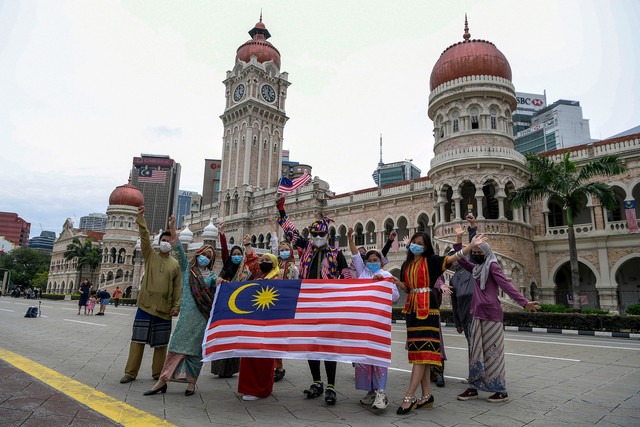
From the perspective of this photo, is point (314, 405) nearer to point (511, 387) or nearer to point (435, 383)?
point (435, 383)

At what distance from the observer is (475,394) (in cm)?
438

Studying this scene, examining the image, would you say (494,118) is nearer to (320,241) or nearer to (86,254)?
(320,241)

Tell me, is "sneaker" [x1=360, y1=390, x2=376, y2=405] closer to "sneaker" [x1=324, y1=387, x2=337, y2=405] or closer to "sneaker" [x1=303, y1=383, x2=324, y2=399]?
"sneaker" [x1=324, y1=387, x2=337, y2=405]

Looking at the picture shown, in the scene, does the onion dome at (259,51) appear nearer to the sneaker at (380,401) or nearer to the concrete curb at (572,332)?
the concrete curb at (572,332)

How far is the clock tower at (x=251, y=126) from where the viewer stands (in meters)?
35.8

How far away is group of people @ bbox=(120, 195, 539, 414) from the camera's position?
163 inches

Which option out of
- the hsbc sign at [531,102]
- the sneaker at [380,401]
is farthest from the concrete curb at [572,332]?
the hsbc sign at [531,102]

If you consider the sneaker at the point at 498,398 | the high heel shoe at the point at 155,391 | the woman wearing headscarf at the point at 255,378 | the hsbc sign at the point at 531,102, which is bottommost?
the high heel shoe at the point at 155,391

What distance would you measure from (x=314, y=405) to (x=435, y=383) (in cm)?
197

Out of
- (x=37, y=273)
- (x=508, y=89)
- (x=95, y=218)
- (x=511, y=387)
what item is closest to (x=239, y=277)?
(x=511, y=387)

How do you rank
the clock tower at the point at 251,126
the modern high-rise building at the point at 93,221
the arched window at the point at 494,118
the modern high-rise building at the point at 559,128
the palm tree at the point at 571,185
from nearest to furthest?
the palm tree at the point at 571,185, the arched window at the point at 494,118, the clock tower at the point at 251,126, the modern high-rise building at the point at 559,128, the modern high-rise building at the point at 93,221

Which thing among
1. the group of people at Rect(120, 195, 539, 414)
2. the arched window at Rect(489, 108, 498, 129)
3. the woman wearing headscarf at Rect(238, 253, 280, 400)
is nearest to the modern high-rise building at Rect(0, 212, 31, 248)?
the arched window at Rect(489, 108, 498, 129)

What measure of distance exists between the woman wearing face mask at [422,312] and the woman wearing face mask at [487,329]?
0.45m

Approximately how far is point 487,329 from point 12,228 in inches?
7314
